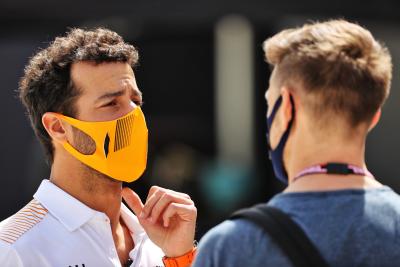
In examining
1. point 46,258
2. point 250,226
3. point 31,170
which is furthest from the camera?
point 31,170

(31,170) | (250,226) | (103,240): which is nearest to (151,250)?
(103,240)

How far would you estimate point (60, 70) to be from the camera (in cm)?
347

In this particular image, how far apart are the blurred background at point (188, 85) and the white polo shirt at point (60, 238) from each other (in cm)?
505

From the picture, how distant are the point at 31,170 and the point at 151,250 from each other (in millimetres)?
5183

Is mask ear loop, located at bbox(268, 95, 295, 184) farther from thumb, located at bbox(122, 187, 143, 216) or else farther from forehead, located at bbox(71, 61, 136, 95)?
forehead, located at bbox(71, 61, 136, 95)

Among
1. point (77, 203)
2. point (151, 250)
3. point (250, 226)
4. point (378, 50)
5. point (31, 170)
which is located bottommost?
point (31, 170)

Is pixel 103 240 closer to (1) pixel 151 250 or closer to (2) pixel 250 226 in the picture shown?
(1) pixel 151 250

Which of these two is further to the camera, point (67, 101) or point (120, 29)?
point (120, 29)

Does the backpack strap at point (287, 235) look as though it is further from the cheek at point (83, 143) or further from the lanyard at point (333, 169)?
the cheek at point (83, 143)

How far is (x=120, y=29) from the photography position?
873cm

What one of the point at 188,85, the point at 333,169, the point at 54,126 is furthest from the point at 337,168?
the point at 188,85

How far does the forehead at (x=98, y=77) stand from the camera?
3426 millimetres

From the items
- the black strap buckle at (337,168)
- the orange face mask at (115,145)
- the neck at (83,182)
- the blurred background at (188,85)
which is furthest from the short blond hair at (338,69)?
the blurred background at (188,85)

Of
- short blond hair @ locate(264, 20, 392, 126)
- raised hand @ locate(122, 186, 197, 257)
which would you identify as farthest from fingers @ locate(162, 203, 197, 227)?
short blond hair @ locate(264, 20, 392, 126)
